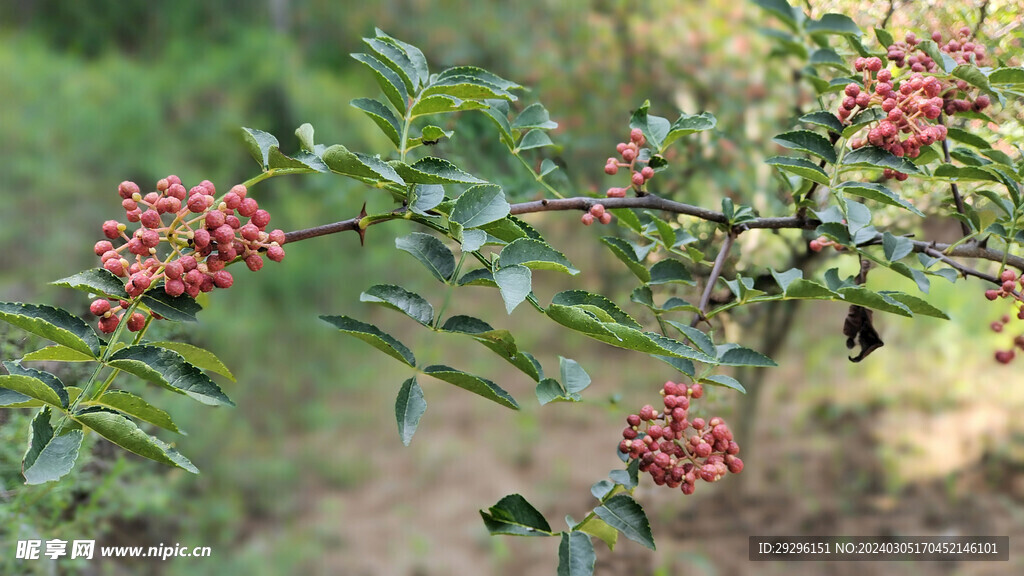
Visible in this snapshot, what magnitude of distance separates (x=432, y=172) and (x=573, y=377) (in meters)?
0.18

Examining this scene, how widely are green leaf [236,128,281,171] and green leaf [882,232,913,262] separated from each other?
44cm

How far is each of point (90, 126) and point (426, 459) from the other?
1.58 metres

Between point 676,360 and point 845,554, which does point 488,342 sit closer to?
point 676,360

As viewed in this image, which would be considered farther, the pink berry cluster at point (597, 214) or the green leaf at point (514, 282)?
the pink berry cluster at point (597, 214)

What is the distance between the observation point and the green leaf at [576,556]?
504 millimetres

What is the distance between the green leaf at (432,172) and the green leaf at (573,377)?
0.16 m

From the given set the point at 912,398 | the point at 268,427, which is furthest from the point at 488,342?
the point at 912,398

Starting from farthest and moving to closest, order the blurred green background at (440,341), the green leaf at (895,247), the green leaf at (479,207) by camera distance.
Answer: the blurred green background at (440,341) < the green leaf at (895,247) < the green leaf at (479,207)

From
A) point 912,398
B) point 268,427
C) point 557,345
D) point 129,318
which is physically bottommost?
point 129,318

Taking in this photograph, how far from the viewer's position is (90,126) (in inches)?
101

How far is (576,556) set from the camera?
1.68 feet

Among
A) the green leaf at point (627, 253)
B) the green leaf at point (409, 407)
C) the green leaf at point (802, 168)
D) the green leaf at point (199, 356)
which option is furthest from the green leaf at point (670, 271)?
the green leaf at point (199, 356)

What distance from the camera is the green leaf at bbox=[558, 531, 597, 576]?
504mm

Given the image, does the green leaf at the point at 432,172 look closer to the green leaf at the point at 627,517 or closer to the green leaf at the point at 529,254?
the green leaf at the point at 529,254
